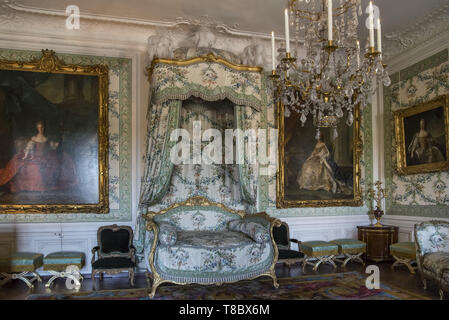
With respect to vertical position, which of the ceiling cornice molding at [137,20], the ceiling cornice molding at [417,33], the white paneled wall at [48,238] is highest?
the ceiling cornice molding at [137,20]

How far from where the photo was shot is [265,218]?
5.47 meters

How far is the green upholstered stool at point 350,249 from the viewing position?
255 inches

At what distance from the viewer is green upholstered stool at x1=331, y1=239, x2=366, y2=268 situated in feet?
21.3

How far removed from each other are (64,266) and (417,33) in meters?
6.81

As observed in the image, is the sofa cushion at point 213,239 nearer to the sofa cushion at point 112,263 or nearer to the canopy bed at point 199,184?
the canopy bed at point 199,184

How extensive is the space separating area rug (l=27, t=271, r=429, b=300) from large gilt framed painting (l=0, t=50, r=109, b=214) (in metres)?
1.62

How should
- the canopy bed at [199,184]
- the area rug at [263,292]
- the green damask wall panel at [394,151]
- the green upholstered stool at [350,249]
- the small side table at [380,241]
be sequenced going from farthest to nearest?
the small side table at [380,241], the green upholstered stool at [350,249], the green damask wall panel at [394,151], the canopy bed at [199,184], the area rug at [263,292]

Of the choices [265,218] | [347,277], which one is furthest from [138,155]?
[347,277]

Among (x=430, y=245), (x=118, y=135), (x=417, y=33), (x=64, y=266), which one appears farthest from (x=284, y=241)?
(x=417, y=33)

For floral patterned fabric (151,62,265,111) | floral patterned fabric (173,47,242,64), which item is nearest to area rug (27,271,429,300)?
floral patterned fabric (151,62,265,111)

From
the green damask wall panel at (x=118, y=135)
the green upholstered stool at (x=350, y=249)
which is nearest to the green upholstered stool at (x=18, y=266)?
the green damask wall panel at (x=118, y=135)

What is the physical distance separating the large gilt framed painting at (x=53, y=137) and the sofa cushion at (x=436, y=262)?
186 inches

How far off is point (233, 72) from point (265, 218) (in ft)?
7.36
